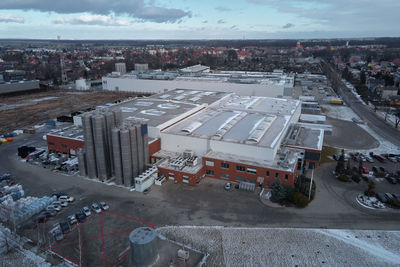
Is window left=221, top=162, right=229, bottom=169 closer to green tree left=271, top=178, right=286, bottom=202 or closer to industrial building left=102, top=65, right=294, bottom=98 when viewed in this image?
green tree left=271, top=178, right=286, bottom=202

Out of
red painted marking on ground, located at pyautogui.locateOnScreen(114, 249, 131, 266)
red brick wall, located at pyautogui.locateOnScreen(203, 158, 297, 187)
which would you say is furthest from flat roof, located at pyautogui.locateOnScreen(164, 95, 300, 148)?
red painted marking on ground, located at pyautogui.locateOnScreen(114, 249, 131, 266)

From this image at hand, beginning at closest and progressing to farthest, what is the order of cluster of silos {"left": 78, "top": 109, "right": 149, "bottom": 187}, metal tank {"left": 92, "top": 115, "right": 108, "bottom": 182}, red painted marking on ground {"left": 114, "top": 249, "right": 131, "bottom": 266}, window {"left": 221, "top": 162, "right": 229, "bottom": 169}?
red painted marking on ground {"left": 114, "top": 249, "right": 131, "bottom": 266} → cluster of silos {"left": 78, "top": 109, "right": 149, "bottom": 187} → metal tank {"left": 92, "top": 115, "right": 108, "bottom": 182} → window {"left": 221, "top": 162, "right": 229, "bottom": 169}

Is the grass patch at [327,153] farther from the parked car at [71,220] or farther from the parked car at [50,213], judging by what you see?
the parked car at [50,213]

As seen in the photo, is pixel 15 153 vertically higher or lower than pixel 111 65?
lower

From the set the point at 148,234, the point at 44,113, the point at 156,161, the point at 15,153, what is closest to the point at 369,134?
the point at 156,161

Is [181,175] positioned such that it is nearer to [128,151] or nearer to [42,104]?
[128,151]

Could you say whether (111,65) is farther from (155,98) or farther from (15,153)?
(15,153)
